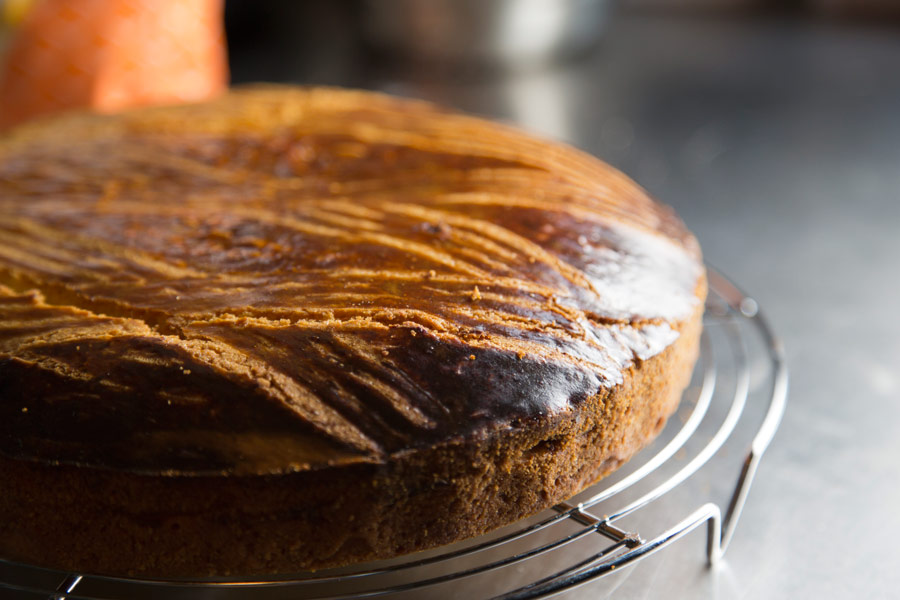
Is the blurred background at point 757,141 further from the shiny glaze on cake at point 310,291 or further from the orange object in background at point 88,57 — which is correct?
the orange object in background at point 88,57

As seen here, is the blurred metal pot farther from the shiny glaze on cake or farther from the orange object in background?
the shiny glaze on cake

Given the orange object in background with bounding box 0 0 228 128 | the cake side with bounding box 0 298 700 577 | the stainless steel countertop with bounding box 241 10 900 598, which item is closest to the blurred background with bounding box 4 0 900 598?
the stainless steel countertop with bounding box 241 10 900 598

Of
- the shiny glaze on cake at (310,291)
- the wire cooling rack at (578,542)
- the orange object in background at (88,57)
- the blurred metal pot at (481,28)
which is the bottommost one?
the wire cooling rack at (578,542)

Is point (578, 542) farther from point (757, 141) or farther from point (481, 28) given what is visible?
point (481, 28)

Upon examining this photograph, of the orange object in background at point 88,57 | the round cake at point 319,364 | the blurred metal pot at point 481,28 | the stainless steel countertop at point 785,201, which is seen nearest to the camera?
the round cake at point 319,364

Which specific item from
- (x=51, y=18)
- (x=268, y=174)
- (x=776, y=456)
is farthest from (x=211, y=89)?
(x=776, y=456)

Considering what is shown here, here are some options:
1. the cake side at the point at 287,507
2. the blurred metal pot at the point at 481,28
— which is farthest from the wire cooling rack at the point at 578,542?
the blurred metal pot at the point at 481,28

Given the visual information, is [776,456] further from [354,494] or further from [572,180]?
[354,494]
